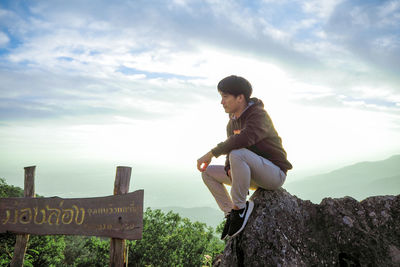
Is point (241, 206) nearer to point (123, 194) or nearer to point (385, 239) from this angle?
point (385, 239)

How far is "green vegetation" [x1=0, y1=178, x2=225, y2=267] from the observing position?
1246cm

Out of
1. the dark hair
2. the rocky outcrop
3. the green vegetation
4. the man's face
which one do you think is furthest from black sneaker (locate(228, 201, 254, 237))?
the green vegetation

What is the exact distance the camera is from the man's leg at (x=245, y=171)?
356 cm

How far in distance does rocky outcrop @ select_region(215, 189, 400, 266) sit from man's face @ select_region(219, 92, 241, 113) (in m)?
1.50

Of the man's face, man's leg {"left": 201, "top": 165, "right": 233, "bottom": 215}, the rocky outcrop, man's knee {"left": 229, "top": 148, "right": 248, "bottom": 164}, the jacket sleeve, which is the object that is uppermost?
the man's face

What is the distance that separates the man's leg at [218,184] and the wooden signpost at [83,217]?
1668mm

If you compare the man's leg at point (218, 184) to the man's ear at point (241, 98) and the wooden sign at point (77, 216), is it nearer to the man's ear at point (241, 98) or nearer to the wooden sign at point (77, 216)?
the man's ear at point (241, 98)

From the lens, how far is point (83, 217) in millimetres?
5184

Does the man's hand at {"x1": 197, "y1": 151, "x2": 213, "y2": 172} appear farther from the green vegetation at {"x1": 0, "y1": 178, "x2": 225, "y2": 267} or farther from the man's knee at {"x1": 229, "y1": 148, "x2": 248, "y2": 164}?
the green vegetation at {"x1": 0, "y1": 178, "x2": 225, "y2": 267}

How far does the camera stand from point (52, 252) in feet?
52.6

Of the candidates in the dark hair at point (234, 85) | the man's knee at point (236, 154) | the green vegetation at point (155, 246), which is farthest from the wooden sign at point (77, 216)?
the green vegetation at point (155, 246)

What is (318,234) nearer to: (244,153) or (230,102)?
(244,153)

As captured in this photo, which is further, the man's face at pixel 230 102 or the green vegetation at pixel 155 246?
the green vegetation at pixel 155 246

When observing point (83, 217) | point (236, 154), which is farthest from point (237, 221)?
point (83, 217)
